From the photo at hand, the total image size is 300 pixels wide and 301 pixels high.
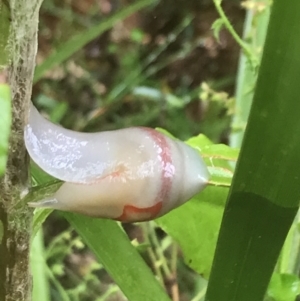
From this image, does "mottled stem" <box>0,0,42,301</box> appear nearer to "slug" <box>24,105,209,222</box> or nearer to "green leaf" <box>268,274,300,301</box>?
"slug" <box>24,105,209,222</box>

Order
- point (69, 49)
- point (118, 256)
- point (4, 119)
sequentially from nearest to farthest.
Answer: point (4, 119) → point (118, 256) → point (69, 49)

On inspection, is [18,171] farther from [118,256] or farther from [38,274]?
[38,274]

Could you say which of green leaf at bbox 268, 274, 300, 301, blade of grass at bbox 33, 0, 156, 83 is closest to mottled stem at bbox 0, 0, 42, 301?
green leaf at bbox 268, 274, 300, 301

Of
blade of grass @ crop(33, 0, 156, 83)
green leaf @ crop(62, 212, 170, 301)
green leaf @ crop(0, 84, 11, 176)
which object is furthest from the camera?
blade of grass @ crop(33, 0, 156, 83)

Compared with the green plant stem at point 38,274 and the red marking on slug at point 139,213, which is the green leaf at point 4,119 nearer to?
the red marking on slug at point 139,213

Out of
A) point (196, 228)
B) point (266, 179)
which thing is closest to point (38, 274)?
point (196, 228)
